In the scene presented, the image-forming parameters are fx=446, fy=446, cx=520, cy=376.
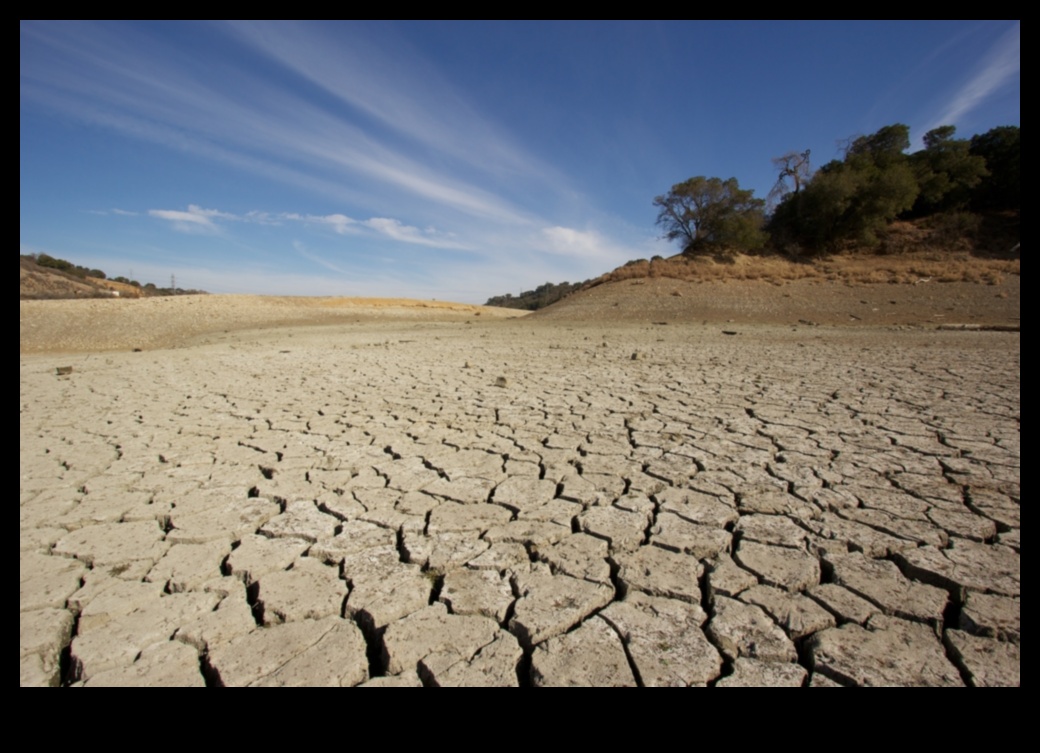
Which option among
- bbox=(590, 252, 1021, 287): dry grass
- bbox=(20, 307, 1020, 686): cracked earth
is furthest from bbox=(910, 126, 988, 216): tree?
bbox=(20, 307, 1020, 686): cracked earth

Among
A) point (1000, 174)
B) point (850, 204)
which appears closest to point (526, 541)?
point (850, 204)

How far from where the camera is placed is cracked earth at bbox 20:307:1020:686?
1.28m

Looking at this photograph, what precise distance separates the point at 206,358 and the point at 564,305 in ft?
44.3

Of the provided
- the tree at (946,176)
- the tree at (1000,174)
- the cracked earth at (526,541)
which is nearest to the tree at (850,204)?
the tree at (946,176)

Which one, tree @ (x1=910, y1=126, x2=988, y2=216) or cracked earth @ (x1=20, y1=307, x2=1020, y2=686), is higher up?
tree @ (x1=910, y1=126, x2=988, y2=216)

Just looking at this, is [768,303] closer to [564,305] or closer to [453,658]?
[564,305]

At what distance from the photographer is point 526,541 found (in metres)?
1.89

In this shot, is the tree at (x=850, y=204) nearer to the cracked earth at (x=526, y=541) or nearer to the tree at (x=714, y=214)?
the tree at (x=714, y=214)

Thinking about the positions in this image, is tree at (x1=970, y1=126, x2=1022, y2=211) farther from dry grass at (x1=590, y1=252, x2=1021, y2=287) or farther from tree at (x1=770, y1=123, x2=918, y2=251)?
dry grass at (x1=590, y1=252, x2=1021, y2=287)

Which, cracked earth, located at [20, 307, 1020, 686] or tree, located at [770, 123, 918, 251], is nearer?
cracked earth, located at [20, 307, 1020, 686]

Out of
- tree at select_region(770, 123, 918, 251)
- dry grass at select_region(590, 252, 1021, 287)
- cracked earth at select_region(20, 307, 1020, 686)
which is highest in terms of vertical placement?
tree at select_region(770, 123, 918, 251)

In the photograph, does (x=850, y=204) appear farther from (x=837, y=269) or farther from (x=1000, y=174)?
(x=1000, y=174)

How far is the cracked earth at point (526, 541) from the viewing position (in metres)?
1.28
